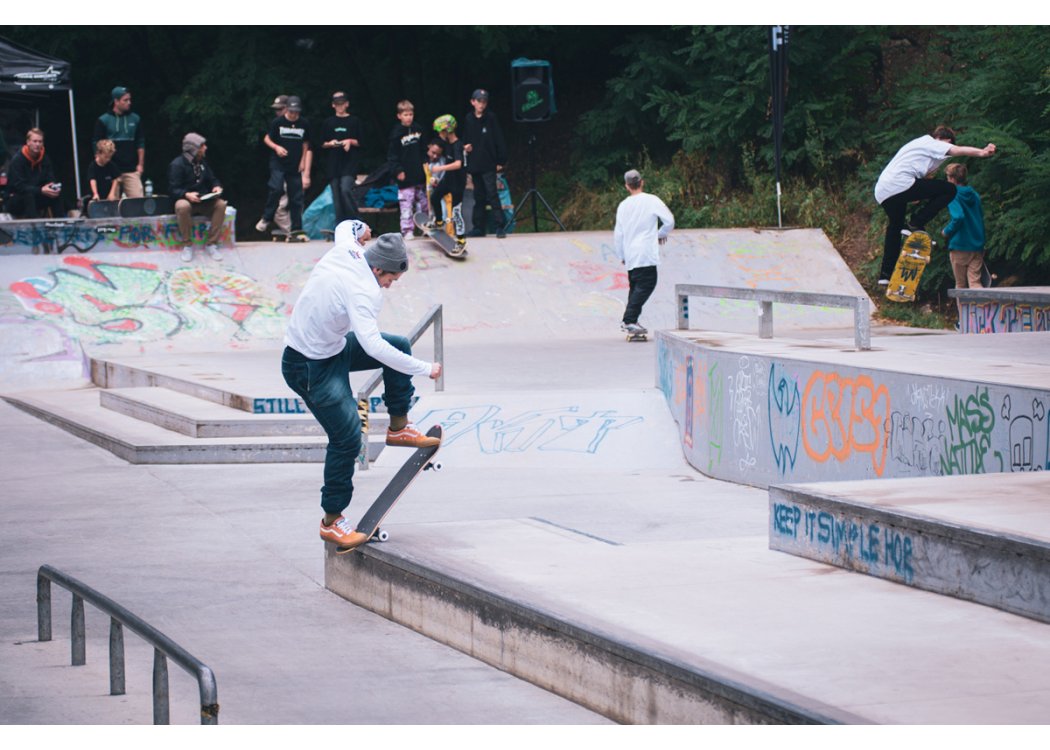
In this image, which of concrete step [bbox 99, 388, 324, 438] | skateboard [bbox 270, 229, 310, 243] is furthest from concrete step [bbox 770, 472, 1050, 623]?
skateboard [bbox 270, 229, 310, 243]

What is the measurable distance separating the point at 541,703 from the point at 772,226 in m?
17.0

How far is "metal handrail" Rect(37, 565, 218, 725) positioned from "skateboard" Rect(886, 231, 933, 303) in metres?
9.22

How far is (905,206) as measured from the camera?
13656 millimetres

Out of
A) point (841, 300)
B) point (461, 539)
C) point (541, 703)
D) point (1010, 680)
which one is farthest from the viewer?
point (841, 300)

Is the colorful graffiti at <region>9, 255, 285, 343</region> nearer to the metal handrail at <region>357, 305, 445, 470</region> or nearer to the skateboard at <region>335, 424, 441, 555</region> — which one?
the metal handrail at <region>357, 305, 445, 470</region>

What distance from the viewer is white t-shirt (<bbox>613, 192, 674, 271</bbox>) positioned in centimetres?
1518

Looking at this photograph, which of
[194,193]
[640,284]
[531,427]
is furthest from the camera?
[194,193]

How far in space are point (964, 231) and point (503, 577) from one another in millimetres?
10457

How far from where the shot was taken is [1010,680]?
4496 mm

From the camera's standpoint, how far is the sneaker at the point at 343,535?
278 inches

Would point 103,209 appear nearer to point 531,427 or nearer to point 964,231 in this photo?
point 531,427

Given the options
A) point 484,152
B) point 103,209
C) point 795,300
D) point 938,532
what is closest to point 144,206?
point 103,209
